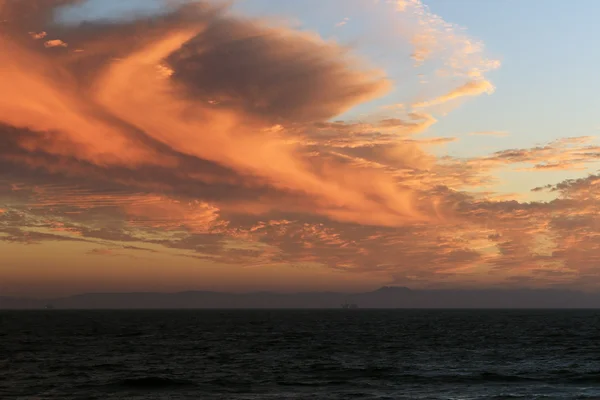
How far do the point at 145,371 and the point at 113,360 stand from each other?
13.0m

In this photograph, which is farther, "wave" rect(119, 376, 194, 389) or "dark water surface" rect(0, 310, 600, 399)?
"wave" rect(119, 376, 194, 389)

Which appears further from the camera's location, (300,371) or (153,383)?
(300,371)

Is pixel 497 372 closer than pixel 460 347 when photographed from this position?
Yes

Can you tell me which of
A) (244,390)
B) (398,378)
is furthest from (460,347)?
(244,390)

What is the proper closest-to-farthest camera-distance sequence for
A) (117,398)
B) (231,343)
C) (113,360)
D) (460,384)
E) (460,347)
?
(117,398), (460,384), (113,360), (460,347), (231,343)

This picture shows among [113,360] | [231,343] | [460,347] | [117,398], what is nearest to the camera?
[117,398]

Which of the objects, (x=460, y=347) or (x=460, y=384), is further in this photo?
(x=460, y=347)

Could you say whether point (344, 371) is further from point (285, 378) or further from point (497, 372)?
point (497, 372)

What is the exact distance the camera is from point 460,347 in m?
95.6

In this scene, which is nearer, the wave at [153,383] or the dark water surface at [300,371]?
the dark water surface at [300,371]

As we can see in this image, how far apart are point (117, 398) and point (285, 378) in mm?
16357

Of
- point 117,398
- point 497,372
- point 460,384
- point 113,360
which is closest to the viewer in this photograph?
point 117,398

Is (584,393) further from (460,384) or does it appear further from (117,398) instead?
(117,398)

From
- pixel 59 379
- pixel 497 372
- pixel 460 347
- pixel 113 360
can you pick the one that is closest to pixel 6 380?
pixel 59 379
